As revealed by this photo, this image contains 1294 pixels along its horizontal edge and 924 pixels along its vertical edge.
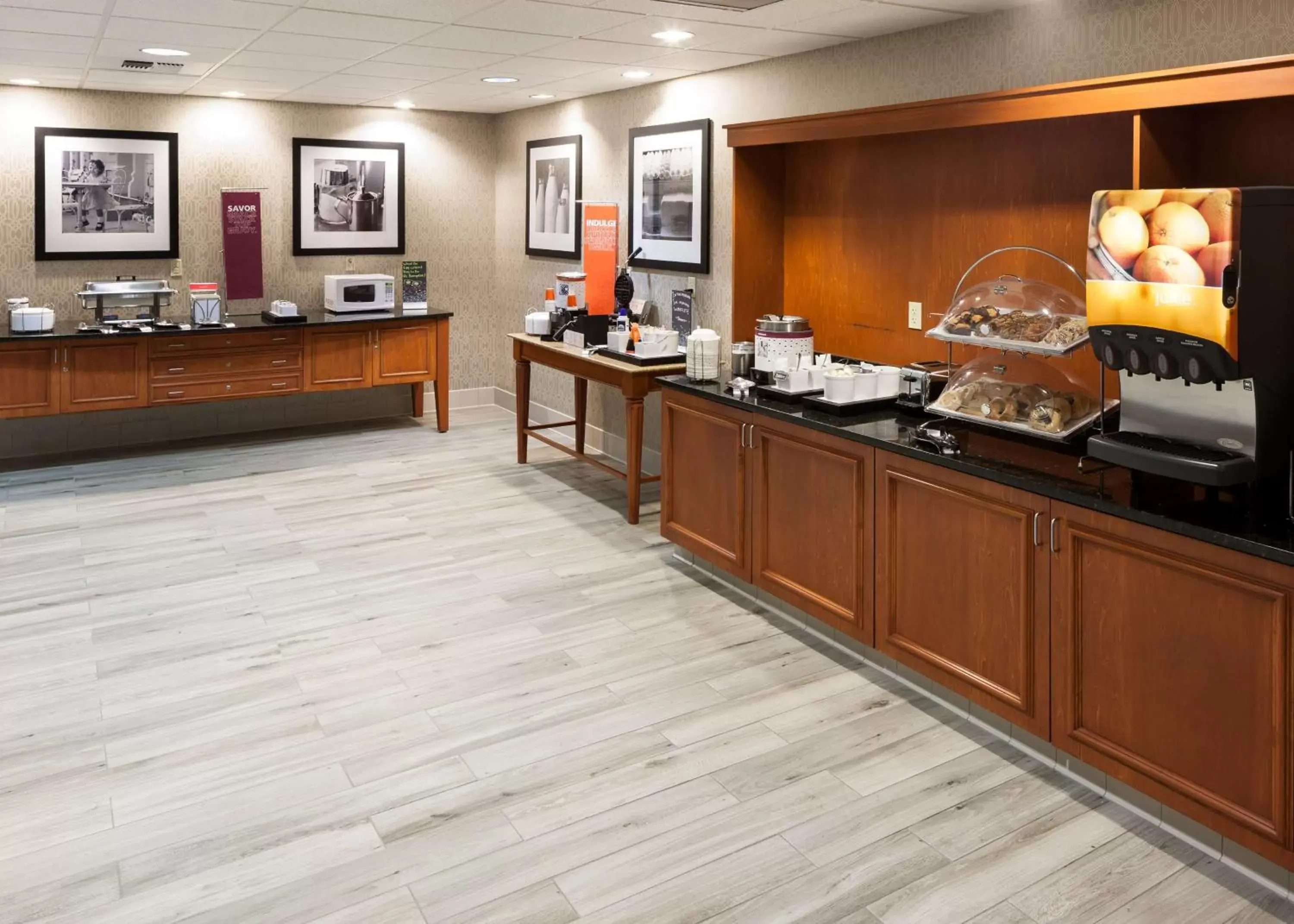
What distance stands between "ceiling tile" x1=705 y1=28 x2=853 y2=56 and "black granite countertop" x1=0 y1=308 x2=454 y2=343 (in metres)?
3.39

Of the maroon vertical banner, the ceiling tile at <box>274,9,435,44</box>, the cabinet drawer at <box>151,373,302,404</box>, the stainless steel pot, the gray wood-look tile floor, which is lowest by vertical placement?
the gray wood-look tile floor

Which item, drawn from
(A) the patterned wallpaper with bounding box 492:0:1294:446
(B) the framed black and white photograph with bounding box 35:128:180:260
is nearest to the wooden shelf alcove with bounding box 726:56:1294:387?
(A) the patterned wallpaper with bounding box 492:0:1294:446

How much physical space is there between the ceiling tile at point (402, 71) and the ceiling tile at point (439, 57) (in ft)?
0.17

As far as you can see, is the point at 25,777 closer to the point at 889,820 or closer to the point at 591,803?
the point at 591,803

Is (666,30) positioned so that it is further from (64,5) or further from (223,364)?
(223,364)

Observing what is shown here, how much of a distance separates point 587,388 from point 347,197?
2.45m

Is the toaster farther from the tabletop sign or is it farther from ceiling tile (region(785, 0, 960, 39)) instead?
the tabletop sign

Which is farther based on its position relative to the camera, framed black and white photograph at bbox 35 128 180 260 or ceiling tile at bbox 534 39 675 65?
framed black and white photograph at bbox 35 128 180 260

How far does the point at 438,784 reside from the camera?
2.97 metres

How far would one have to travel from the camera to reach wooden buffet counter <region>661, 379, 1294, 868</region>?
241cm

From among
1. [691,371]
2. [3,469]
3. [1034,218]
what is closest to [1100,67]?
[1034,218]

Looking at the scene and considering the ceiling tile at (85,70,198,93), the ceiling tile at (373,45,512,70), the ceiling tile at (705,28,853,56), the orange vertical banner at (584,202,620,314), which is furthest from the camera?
the orange vertical banner at (584,202,620,314)

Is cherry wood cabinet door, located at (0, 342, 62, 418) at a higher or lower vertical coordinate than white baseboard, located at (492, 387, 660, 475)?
higher

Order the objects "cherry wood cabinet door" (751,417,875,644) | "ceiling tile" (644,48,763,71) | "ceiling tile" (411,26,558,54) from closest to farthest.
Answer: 1. "cherry wood cabinet door" (751,417,875,644)
2. "ceiling tile" (411,26,558,54)
3. "ceiling tile" (644,48,763,71)
